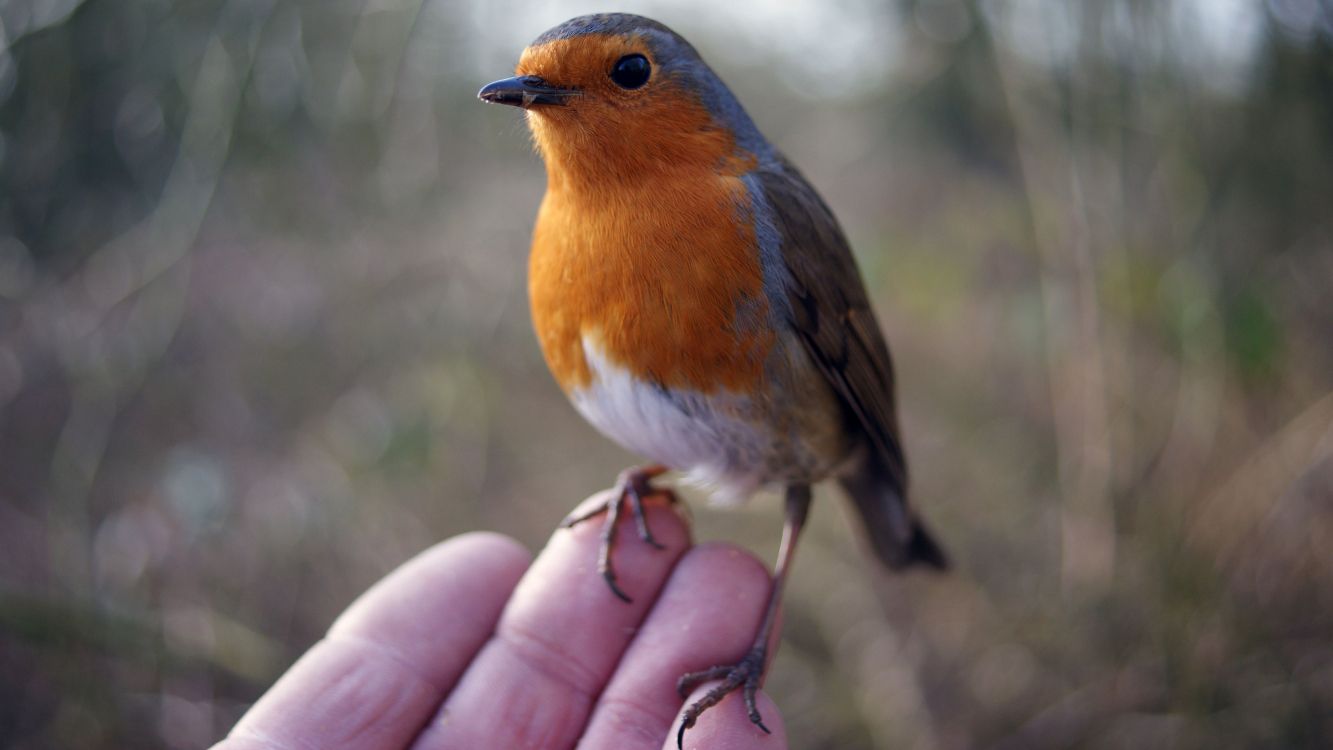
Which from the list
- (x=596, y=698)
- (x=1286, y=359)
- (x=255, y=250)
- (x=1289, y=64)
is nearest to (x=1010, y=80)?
(x=1289, y=64)

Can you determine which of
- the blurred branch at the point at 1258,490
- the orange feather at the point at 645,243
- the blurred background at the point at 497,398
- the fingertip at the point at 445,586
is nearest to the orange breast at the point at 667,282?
the orange feather at the point at 645,243

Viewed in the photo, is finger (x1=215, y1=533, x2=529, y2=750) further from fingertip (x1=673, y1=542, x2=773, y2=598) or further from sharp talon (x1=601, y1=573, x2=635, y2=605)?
fingertip (x1=673, y1=542, x2=773, y2=598)

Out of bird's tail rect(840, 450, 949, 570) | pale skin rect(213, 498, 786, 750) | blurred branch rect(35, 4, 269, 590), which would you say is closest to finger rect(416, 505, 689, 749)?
pale skin rect(213, 498, 786, 750)

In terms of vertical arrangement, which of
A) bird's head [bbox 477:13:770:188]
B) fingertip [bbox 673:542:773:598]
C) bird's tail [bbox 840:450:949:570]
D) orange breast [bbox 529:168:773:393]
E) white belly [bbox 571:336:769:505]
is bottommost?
bird's tail [bbox 840:450:949:570]

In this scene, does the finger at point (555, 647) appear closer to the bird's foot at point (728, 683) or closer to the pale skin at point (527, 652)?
the pale skin at point (527, 652)

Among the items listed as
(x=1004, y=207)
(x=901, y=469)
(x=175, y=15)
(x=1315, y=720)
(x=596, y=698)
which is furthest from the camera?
(x=1004, y=207)

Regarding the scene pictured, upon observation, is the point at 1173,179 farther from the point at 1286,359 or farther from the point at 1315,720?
the point at 1315,720

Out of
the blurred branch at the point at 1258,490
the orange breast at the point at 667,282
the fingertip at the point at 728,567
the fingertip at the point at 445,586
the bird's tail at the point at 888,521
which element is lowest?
the blurred branch at the point at 1258,490
